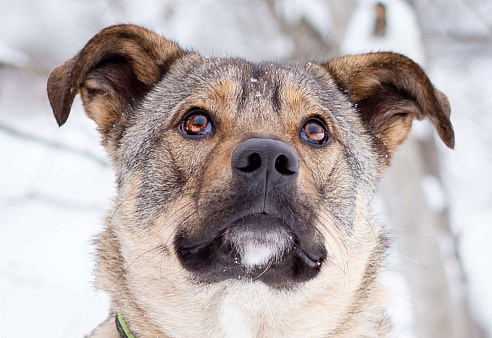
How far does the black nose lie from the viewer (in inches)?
117

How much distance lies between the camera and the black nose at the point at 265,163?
2.97 meters

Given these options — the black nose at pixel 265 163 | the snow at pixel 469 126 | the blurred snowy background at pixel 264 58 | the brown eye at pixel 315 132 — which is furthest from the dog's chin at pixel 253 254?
the snow at pixel 469 126

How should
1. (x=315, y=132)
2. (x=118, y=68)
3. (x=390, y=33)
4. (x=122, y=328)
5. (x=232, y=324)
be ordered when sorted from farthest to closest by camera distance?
1. (x=390, y=33)
2. (x=118, y=68)
3. (x=315, y=132)
4. (x=122, y=328)
5. (x=232, y=324)

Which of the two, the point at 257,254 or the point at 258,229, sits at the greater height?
the point at 258,229

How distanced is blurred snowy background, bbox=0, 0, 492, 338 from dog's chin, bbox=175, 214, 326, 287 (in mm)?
1058

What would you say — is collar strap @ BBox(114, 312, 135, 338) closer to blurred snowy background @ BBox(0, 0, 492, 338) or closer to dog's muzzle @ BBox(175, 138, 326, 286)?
blurred snowy background @ BBox(0, 0, 492, 338)

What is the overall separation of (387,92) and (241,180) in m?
1.79

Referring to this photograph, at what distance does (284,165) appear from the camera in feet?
9.91

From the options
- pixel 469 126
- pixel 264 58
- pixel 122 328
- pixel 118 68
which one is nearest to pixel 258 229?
pixel 122 328

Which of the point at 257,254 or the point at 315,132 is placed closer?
the point at 257,254

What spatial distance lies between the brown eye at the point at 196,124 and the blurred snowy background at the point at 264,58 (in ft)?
2.99

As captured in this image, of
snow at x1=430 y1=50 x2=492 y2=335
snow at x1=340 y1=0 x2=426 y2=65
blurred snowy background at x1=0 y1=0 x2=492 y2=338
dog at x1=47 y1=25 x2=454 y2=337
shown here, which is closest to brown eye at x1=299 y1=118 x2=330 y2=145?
dog at x1=47 y1=25 x2=454 y2=337

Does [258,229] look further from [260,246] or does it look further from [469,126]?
[469,126]

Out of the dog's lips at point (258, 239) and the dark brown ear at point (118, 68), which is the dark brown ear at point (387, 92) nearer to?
the dark brown ear at point (118, 68)
